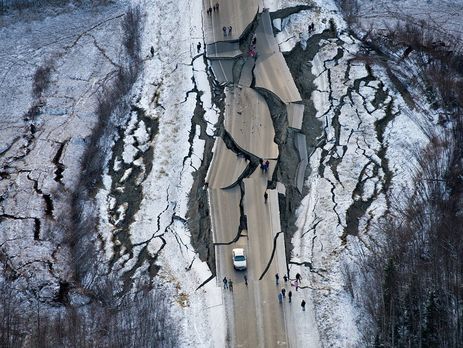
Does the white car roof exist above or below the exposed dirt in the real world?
below

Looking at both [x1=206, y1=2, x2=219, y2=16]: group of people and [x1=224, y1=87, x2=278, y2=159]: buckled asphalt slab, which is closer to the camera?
[x1=224, y1=87, x2=278, y2=159]: buckled asphalt slab

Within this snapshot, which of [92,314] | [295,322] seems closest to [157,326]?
[92,314]

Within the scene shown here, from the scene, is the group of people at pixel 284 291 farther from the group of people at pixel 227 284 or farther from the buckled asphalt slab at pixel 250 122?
the buckled asphalt slab at pixel 250 122

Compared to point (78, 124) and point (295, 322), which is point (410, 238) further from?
point (78, 124)

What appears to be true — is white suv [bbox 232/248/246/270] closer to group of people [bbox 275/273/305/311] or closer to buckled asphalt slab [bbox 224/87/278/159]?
group of people [bbox 275/273/305/311]

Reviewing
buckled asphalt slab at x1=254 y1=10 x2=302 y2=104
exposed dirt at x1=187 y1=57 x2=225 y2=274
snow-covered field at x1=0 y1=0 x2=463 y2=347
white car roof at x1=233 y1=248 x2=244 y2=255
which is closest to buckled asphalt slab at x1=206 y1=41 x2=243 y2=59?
snow-covered field at x1=0 y1=0 x2=463 y2=347

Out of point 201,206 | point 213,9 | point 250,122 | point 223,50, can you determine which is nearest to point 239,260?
point 201,206

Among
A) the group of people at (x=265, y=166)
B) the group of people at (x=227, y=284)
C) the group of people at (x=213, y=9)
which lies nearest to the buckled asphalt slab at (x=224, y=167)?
the group of people at (x=265, y=166)

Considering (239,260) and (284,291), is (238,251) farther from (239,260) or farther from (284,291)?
(284,291)
